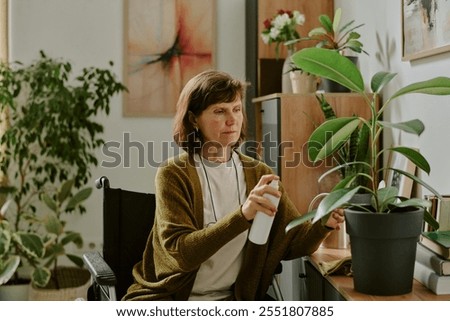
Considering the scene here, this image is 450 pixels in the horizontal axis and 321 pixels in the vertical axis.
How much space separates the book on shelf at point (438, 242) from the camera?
1.49m

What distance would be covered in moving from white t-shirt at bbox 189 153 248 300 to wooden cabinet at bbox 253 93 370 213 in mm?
776

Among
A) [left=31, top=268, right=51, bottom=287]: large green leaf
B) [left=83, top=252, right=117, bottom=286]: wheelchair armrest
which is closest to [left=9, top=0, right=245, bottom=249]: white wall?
[left=31, top=268, right=51, bottom=287]: large green leaf

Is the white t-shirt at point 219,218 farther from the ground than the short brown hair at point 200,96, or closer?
closer

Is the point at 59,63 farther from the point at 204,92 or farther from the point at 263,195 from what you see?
the point at 263,195

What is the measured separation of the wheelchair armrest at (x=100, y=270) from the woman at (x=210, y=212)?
0.10 metres

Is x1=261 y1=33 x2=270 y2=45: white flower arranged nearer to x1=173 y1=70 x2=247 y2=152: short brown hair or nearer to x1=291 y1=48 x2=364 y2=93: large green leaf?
x1=173 y1=70 x2=247 y2=152: short brown hair

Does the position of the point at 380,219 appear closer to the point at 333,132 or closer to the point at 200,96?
the point at 333,132

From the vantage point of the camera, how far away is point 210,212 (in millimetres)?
1771

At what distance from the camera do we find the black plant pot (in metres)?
1.42

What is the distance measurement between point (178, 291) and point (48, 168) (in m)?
2.04

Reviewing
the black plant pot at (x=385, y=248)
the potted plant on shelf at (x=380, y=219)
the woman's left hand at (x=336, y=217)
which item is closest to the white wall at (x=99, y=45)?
the woman's left hand at (x=336, y=217)

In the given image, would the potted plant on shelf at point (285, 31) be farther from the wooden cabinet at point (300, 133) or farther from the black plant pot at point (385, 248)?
the black plant pot at point (385, 248)

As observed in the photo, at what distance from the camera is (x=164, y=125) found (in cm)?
387
